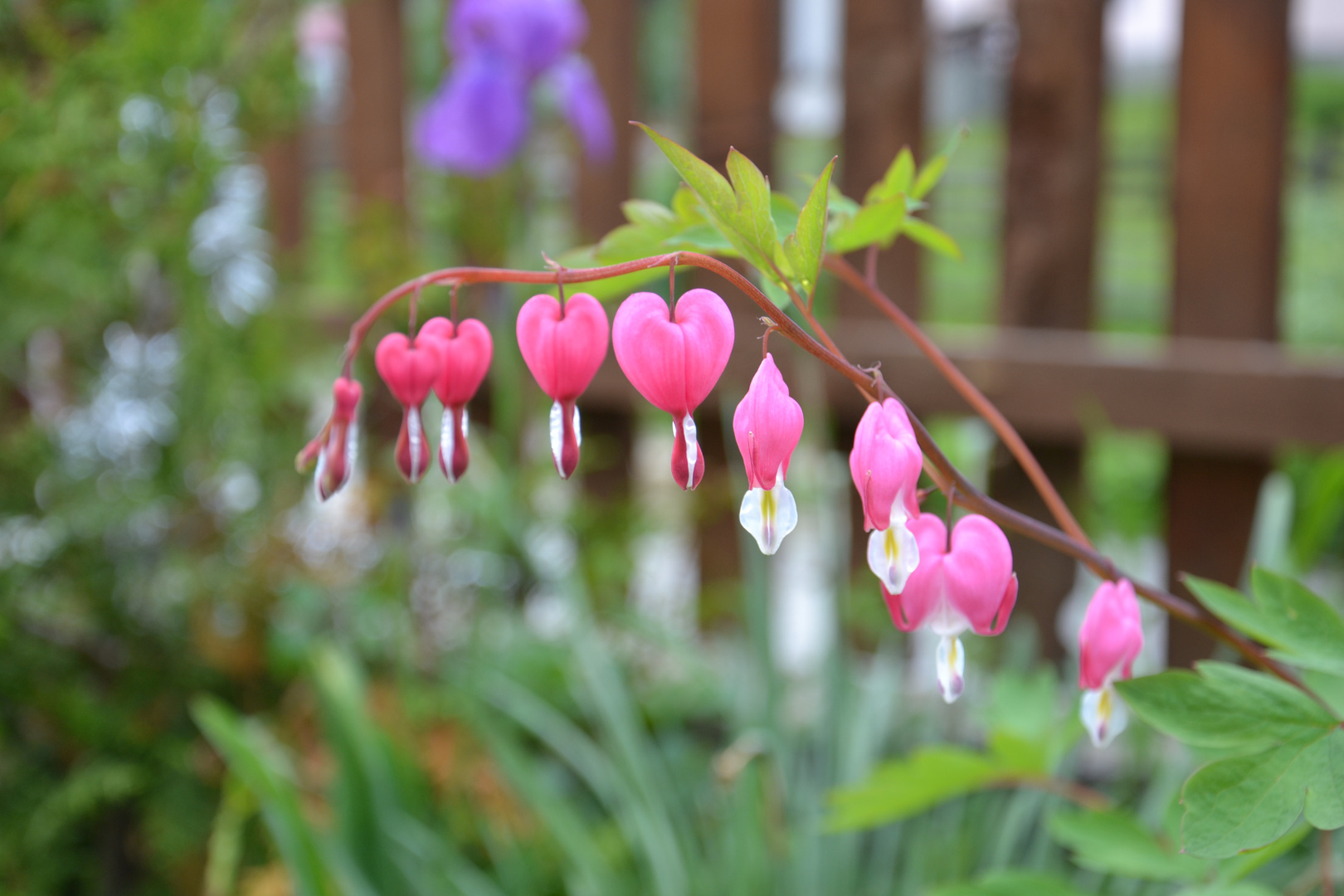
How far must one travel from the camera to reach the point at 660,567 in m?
2.46

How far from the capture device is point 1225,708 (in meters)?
0.38

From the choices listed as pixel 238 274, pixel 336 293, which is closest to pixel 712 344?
pixel 238 274

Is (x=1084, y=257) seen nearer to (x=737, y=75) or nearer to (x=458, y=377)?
(x=737, y=75)

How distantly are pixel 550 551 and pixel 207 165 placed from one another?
2.13 feet

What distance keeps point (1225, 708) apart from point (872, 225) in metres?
0.23

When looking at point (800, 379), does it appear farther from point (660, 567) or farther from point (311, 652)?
point (660, 567)

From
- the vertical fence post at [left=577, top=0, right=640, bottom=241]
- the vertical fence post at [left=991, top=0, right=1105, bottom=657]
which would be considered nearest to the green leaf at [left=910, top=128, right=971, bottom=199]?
the vertical fence post at [left=991, top=0, right=1105, bottom=657]

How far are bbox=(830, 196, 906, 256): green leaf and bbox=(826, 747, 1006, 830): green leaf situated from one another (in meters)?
0.28

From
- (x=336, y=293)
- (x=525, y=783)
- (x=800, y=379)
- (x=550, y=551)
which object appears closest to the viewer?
(x=525, y=783)

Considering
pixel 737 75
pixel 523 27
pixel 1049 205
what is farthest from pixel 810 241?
pixel 737 75

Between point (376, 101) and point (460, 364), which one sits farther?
point (376, 101)

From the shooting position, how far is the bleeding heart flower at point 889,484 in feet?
1.06

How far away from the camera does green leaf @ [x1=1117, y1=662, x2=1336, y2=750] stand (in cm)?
38

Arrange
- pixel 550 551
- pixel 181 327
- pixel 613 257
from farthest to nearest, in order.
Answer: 1. pixel 550 551
2. pixel 181 327
3. pixel 613 257
